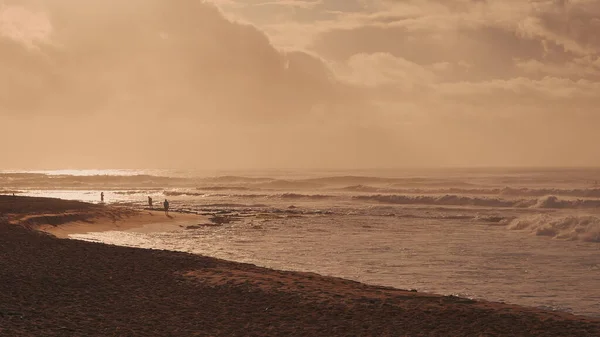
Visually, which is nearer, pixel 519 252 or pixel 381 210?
pixel 519 252

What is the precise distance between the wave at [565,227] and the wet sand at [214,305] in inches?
774

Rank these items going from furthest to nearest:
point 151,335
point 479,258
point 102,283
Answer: point 479,258
point 102,283
point 151,335

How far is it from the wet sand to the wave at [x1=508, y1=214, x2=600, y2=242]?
19651mm

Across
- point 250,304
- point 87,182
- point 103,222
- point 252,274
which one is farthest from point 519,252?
point 87,182

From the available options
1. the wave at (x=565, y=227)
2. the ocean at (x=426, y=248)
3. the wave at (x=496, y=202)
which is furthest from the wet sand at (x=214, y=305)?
the wave at (x=496, y=202)

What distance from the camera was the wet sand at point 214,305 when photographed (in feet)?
40.1

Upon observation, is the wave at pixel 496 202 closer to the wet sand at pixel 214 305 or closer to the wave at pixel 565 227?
the wave at pixel 565 227

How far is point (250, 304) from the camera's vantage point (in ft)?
47.6

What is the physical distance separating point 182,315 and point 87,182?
125281 millimetres

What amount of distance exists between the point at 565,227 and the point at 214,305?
26515 mm

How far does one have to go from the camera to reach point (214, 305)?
564 inches

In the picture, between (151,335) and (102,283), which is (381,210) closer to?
(102,283)

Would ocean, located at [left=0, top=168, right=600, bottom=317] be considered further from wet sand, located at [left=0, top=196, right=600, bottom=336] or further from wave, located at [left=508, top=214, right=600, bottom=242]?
wet sand, located at [left=0, top=196, right=600, bottom=336]

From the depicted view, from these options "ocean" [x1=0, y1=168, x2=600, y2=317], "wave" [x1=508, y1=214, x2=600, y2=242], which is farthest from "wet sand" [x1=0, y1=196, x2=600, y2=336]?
"wave" [x1=508, y1=214, x2=600, y2=242]
